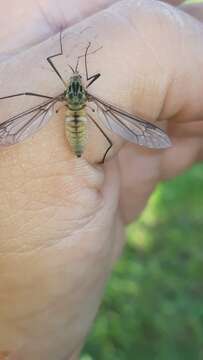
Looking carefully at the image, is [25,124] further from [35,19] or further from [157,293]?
[157,293]

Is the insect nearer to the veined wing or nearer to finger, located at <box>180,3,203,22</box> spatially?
the veined wing

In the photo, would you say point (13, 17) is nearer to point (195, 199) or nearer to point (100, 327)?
point (100, 327)

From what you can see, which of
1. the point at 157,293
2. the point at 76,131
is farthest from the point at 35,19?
the point at 157,293

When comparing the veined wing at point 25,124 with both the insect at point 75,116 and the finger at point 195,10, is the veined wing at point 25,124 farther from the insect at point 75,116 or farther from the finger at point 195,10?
the finger at point 195,10

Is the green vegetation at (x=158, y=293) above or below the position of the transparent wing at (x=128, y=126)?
below

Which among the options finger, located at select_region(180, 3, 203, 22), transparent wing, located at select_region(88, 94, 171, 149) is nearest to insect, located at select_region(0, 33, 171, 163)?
transparent wing, located at select_region(88, 94, 171, 149)

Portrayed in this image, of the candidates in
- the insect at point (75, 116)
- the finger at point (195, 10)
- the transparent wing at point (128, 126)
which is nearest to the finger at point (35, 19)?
the insect at point (75, 116)
